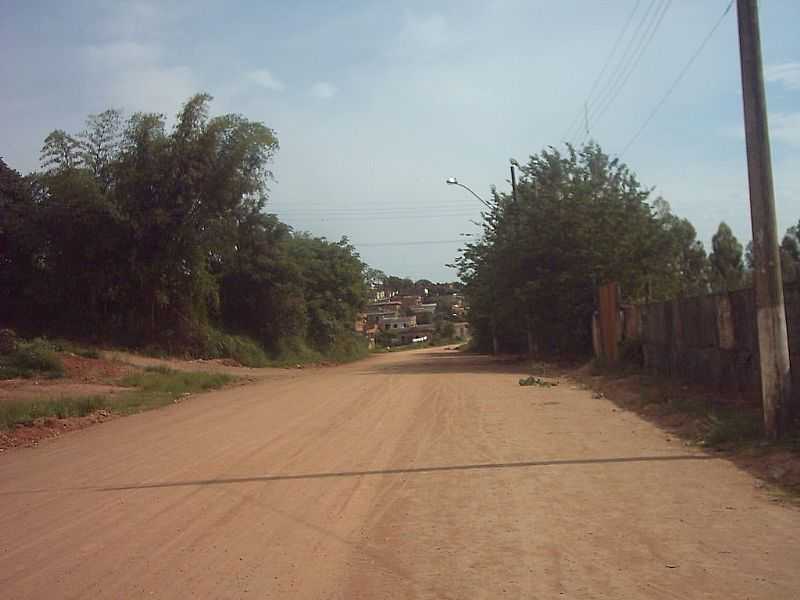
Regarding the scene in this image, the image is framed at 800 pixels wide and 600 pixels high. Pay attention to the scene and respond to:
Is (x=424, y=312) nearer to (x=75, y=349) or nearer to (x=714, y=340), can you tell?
(x=75, y=349)

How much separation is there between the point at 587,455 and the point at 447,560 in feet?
16.0

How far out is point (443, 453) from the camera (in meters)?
11.1

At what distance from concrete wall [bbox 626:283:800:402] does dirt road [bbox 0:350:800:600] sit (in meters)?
2.15

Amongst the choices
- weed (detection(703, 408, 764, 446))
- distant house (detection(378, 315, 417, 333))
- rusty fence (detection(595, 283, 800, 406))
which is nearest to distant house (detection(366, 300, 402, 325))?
distant house (detection(378, 315, 417, 333))

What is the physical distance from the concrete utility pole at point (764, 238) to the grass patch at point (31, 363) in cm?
2058

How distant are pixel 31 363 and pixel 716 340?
19.8 metres

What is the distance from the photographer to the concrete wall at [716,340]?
12172 millimetres

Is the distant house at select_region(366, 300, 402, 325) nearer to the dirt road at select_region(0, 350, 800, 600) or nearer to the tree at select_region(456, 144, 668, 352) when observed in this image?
the tree at select_region(456, 144, 668, 352)

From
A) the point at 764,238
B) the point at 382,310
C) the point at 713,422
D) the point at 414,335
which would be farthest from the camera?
the point at 382,310

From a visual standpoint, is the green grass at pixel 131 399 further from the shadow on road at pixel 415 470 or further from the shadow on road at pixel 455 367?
the shadow on road at pixel 415 470

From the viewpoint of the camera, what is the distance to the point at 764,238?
10297 mm

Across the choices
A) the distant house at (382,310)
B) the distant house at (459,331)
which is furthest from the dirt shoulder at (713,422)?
the distant house at (382,310)

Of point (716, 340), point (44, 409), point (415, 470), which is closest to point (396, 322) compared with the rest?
point (44, 409)

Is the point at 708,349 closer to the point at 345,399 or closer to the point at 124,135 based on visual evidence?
the point at 345,399
